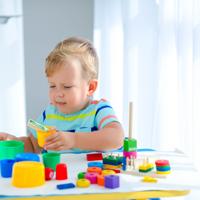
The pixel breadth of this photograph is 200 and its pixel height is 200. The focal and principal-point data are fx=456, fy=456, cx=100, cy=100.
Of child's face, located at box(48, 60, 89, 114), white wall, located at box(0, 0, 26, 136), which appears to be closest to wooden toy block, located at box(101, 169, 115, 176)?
child's face, located at box(48, 60, 89, 114)

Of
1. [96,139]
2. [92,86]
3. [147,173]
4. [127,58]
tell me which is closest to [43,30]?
[127,58]

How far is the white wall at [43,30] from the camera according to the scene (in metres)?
3.22

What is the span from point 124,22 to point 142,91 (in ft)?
→ 1.47

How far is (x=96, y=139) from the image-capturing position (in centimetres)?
116

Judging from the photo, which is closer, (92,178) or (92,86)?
(92,178)

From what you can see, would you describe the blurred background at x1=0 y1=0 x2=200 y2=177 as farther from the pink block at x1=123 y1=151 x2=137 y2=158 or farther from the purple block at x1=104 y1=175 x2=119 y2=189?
the purple block at x1=104 y1=175 x2=119 y2=189

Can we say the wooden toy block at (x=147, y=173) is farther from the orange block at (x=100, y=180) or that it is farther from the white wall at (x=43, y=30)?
the white wall at (x=43, y=30)

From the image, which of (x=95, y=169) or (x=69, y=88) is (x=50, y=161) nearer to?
(x=95, y=169)

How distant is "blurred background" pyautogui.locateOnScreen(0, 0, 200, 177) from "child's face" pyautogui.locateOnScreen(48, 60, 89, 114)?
805mm

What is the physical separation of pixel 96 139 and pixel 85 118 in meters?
0.19

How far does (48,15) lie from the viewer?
323 centimetres

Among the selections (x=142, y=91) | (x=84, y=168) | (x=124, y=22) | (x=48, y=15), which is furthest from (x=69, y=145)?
(x=48, y=15)

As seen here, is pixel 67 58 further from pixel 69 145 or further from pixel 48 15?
pixel 48 15

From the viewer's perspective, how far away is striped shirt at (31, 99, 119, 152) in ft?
4.33
